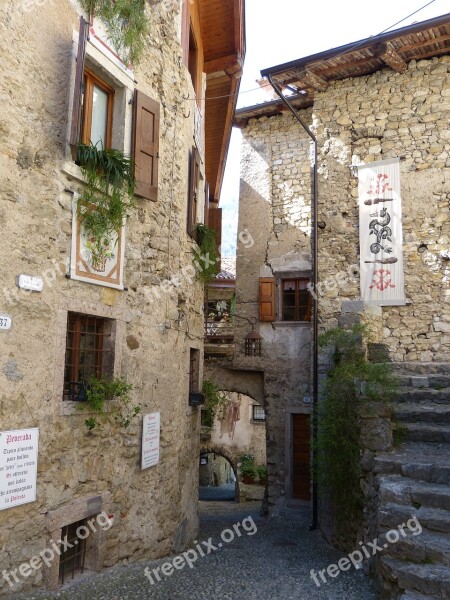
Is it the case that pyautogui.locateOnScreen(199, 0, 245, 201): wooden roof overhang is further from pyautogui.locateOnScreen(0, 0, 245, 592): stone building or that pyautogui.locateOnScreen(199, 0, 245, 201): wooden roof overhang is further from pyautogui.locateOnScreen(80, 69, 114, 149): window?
pyautogui.locateOnScreen(80, 69, 114, 149): window

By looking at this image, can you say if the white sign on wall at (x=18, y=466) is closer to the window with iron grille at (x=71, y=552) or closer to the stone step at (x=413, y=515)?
the window with iron grille at (x=71, y=552)

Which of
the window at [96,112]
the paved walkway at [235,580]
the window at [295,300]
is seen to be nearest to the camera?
the paved walkway at [235,580]

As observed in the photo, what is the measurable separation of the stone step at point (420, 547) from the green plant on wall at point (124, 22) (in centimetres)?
579

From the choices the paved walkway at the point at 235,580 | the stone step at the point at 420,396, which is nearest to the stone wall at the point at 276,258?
the paved walkway at the point at 235,580

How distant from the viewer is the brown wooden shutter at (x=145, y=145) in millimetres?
6230

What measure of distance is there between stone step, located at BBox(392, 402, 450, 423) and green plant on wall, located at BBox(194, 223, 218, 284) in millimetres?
3619

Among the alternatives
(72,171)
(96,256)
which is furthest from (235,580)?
(72,171)

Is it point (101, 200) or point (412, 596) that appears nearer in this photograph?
point (412, 596)

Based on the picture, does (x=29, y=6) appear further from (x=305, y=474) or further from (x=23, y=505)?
(x=305, y=474)

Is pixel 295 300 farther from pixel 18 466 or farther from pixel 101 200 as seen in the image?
pixel 18 466

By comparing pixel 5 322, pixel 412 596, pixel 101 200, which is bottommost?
pixel 412 596

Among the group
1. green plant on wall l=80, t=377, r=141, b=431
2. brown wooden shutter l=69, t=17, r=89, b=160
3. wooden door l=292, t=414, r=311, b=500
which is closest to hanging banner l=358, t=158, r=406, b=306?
wooden door l=292, t=414, r=311, b=500

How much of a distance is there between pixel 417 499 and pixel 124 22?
19.8 feet

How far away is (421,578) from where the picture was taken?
12.7ft
